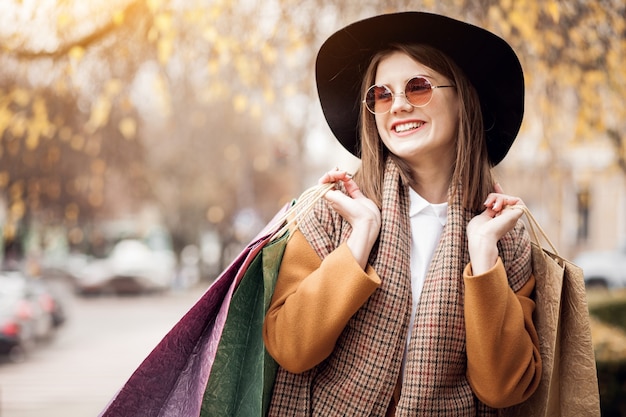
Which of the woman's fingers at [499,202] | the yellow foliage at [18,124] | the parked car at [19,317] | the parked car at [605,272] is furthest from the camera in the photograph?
the parked car at [605,272]

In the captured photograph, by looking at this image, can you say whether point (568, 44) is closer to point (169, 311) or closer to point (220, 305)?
point (220, 305)

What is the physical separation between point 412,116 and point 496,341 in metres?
0.68

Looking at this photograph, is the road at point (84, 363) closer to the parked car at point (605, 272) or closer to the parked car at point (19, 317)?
the parked car at point (19, 317)

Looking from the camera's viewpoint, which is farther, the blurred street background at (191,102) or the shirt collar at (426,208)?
the blurred street background at (191,102)

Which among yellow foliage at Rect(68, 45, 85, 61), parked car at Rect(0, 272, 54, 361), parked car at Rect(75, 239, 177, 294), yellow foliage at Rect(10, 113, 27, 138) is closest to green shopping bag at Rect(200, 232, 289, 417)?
yellow foliage at Rect(68, 45, 85, 61)

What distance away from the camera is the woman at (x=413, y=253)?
1787 mm

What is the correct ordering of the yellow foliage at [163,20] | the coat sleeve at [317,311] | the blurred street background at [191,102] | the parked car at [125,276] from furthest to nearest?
the parked car at [125,276]
the blurred street background at [191,102]
the yellow foliage at [163,20]
the coat sleeve at [317,311]

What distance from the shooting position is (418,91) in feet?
6.33

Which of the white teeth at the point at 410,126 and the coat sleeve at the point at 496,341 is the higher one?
the white teeth at the point at 410,126

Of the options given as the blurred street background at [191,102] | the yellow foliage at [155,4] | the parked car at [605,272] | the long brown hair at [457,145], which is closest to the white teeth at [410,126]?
the long brown hair at [457,145]

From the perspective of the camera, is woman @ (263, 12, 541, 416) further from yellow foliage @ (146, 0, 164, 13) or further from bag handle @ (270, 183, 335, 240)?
yellow foliage @ (146, 0, 164, 13)

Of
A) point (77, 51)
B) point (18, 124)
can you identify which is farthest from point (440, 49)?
point (18, 124)

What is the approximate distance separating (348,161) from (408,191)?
218cm

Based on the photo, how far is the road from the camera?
8.70 m
